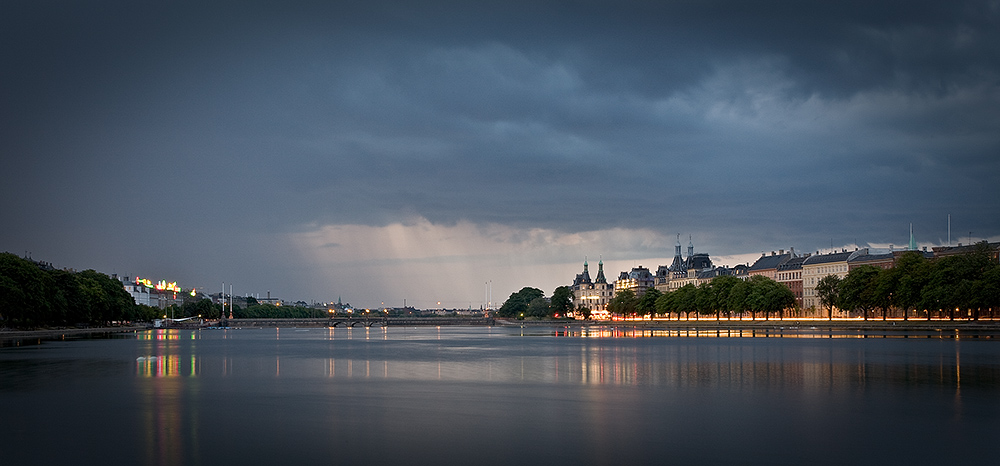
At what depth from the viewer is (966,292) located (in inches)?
4166

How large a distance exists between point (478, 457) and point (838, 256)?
617 ft

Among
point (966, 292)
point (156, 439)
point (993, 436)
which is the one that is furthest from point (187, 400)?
point (966, 292)

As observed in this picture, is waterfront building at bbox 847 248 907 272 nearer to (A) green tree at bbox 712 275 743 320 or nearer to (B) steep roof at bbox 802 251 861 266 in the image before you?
(B) steep roof at bbox 802 251 861 266

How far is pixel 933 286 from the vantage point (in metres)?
113

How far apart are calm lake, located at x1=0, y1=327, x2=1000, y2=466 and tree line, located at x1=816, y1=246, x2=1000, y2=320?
63832 mm

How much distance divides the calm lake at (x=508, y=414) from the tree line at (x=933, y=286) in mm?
63832

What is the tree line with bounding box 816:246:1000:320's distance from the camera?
105 m

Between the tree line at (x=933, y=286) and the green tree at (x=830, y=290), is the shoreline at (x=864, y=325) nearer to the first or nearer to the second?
the tree line at (x=933, y=286)

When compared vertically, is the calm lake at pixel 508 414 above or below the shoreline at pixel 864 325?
above

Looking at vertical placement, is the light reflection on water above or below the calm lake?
below

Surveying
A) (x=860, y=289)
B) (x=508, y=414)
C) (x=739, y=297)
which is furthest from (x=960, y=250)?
(x=508, y=414)

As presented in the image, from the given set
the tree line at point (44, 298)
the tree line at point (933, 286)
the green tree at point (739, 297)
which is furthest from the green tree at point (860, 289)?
the tree line at point (44, 298)

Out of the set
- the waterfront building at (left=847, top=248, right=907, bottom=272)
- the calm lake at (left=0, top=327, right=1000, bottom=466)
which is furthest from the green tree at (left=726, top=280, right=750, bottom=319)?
the calm lake at (left=0, top=327, right=1000, bottom=466)

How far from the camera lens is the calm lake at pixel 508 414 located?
806 inches
